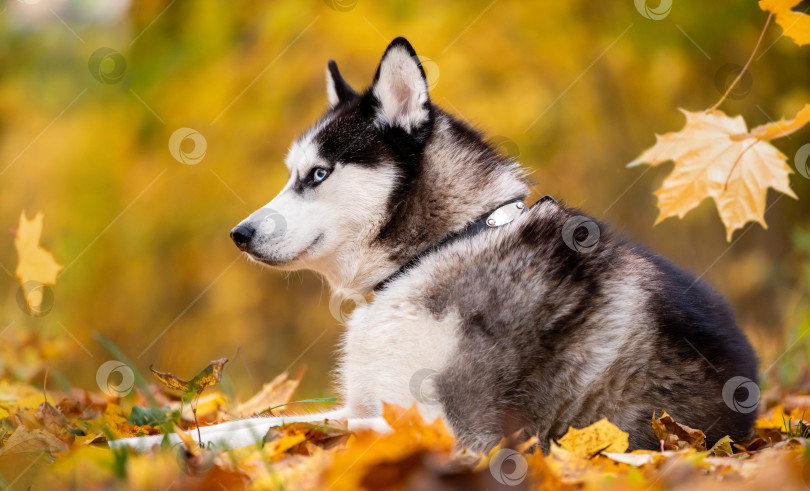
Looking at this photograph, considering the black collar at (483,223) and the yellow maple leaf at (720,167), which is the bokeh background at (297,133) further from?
the black collar at (483,223)

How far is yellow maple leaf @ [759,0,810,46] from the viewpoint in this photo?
8.93ft

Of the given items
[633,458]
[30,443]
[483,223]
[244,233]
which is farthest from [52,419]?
[633,458]

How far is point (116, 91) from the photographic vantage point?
683 cm

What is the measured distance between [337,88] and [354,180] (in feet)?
2.44

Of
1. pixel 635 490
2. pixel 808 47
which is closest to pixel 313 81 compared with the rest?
pixel 808 47

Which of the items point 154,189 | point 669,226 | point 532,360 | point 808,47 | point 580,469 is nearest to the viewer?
point 580,469

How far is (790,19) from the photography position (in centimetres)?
278

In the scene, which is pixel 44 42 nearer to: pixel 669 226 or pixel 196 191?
pixel 196 191

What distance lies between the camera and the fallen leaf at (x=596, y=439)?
2223mm

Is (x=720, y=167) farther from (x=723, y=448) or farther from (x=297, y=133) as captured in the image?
(x=297, y=133)

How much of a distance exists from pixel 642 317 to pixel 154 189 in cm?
506

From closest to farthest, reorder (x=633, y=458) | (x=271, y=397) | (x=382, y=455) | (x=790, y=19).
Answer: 1. (x=382, y=455)
2. (x=633, y=458)
3. (x=790, y=19)
4. (x=271, y=397)

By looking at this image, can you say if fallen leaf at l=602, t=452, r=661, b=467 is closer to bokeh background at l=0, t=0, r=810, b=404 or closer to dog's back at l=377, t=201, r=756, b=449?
dog's back at l=377, t=201, r=756, b=449

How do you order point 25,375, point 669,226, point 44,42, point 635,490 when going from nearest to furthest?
point 635,490
point 25,375
point 669,226
point 44,42
